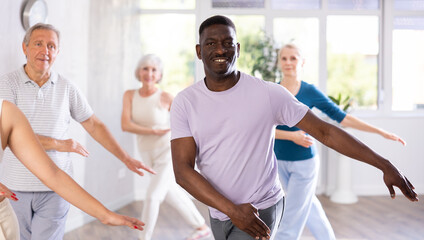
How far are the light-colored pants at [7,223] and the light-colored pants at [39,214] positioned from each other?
2.80 feet

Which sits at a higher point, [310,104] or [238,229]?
[310,104]

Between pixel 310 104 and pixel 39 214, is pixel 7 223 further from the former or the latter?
pixel 310 104

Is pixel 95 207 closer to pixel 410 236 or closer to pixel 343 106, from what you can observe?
pixel 410 236

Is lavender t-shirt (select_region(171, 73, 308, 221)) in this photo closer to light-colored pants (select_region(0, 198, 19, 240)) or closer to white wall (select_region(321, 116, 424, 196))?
light-colored pants (select_region(0, 198, 19, 240))

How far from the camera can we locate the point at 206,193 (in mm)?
1752

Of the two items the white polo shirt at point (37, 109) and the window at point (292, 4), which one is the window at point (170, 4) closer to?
the window at point (292, 4)

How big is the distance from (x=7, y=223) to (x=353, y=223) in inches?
151

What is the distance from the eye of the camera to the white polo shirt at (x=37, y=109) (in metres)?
2.42

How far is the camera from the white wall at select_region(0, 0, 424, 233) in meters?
4.23

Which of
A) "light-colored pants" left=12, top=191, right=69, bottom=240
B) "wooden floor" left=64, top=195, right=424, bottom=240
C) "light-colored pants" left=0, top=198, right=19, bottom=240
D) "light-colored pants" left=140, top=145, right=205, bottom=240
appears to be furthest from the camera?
"wooden floor" left=64, top=195, right=424, bottom=240

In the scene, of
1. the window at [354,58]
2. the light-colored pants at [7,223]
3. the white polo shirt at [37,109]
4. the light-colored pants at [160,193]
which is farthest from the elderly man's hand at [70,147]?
the window at [354,58]

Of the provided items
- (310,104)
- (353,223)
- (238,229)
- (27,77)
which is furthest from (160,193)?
(238,229)

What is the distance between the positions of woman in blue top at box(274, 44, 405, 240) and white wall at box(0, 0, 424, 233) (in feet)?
5.85

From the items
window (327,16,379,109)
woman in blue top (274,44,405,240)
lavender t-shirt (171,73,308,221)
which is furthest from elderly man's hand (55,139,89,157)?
window (327,16,379,109)
